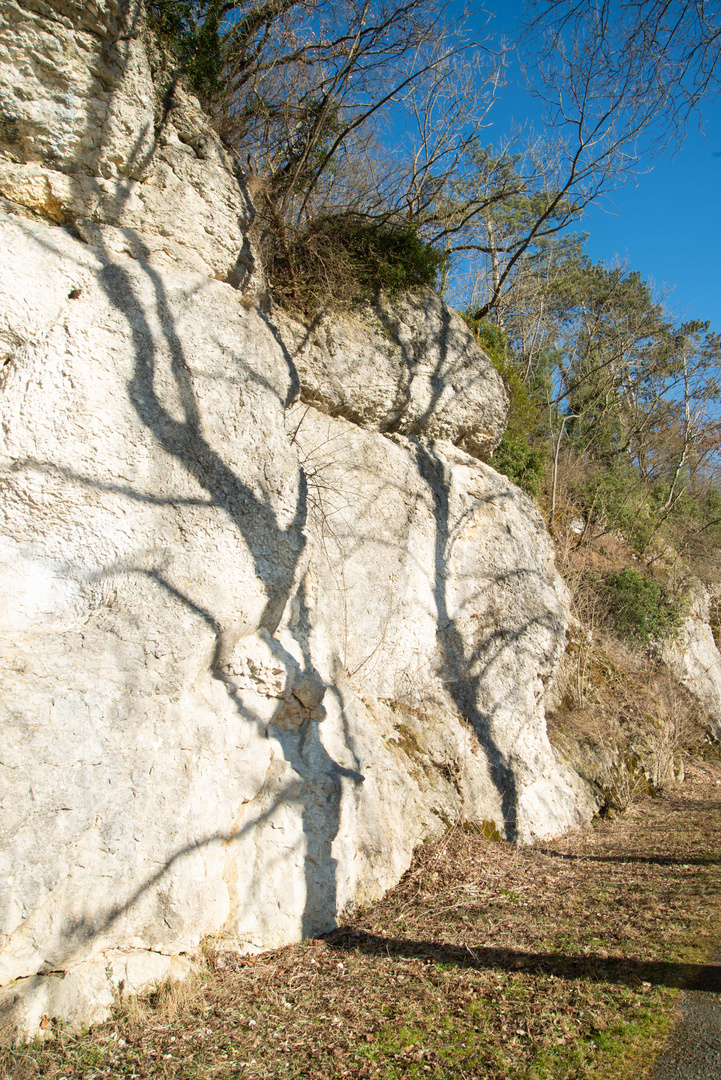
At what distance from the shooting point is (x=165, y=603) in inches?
194

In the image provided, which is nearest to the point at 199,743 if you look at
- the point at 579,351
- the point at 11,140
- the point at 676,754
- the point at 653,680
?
the point at 11,140

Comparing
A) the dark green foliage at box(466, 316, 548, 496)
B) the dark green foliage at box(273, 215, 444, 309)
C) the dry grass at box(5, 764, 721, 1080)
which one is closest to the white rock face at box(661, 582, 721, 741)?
the dark green foliage at box(466, 316, 548, 496)

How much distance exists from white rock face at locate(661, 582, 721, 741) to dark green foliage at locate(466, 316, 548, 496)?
5.34 m

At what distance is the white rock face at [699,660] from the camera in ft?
48.0

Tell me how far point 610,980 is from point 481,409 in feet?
25.3

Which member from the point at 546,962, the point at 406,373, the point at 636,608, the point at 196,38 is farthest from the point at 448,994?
the point at 636,608

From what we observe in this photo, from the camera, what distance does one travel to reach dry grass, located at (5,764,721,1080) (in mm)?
3492

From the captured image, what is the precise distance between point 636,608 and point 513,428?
16.3ft

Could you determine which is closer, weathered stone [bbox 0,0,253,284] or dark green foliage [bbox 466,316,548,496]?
weathered stone [bbox 0,0,253,284]

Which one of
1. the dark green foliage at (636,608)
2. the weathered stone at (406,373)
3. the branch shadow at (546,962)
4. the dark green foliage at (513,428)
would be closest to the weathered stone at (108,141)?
the weathered stone at (406,373)

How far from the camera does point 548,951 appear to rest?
4.71 m

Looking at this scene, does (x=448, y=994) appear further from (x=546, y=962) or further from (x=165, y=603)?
(x=165, y=603)

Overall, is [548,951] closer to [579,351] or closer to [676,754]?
[676,754]

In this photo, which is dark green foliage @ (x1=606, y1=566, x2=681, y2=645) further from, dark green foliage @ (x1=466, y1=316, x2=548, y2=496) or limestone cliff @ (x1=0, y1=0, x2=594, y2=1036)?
limestone cliff @ (x1=0, y1=0, x2=594, y2=1036)
